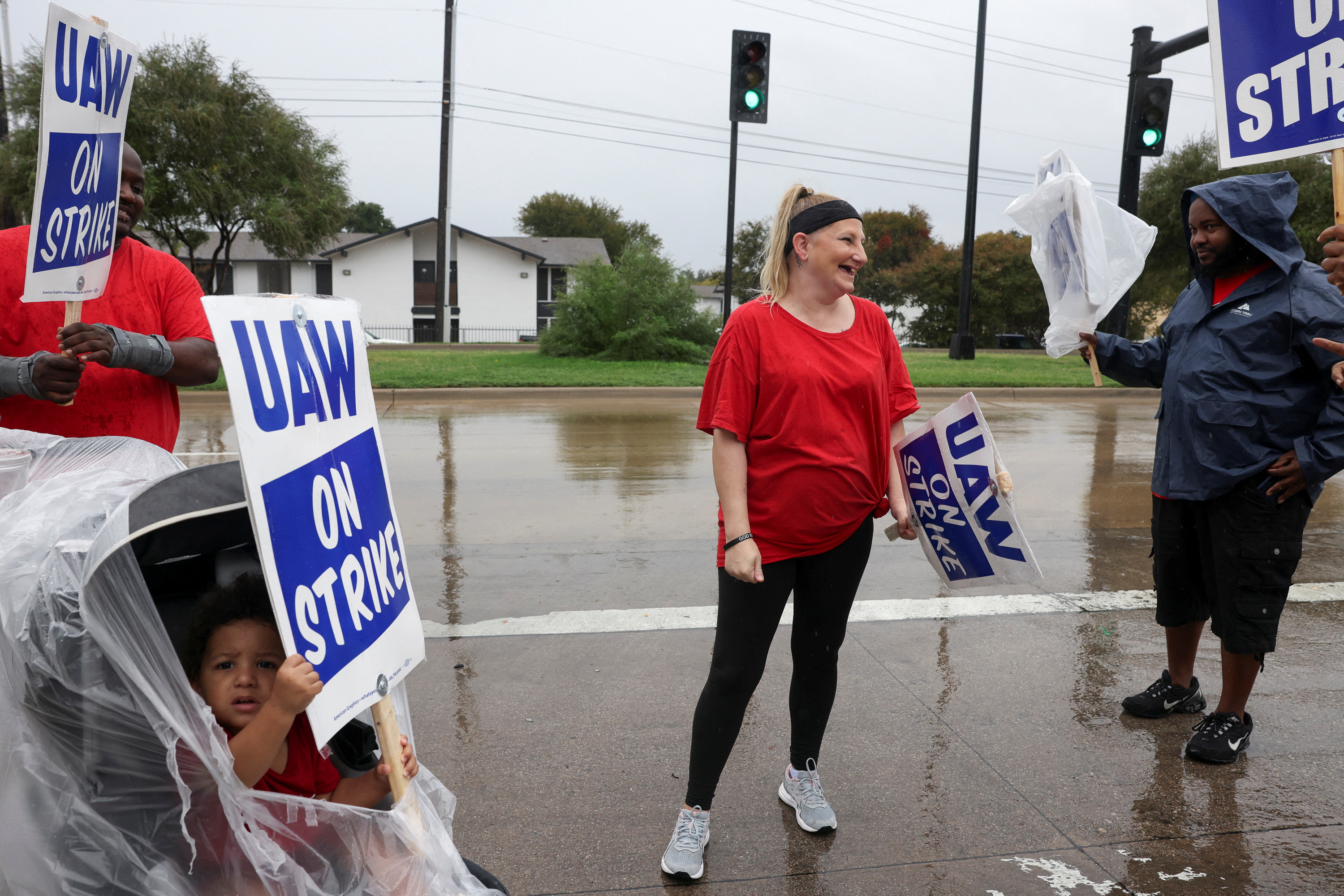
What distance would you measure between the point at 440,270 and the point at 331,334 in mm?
26191

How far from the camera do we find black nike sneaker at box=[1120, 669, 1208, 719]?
12.6 feet

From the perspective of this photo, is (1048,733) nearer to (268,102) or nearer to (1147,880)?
(1147,880)

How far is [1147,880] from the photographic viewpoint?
276 centimetres

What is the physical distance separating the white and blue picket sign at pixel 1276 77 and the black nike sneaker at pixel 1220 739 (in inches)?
73.8

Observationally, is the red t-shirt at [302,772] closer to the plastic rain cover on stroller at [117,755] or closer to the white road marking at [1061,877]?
the plastic rain cover on stroller at [117,755]

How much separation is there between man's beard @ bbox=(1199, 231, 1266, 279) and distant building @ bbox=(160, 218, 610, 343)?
4340 cm

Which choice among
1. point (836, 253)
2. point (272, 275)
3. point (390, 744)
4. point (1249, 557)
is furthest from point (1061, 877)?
point (272, 275)

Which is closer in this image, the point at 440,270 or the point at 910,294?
the point at 440,270

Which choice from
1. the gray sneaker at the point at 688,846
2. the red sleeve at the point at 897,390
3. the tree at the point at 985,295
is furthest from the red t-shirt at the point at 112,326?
the tree at the point at 985,295

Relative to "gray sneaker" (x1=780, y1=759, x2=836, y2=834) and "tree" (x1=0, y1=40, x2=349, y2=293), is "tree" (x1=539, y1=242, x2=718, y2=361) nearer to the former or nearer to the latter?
"tree" (x1=0, y1=40, x2=349, y2=293)

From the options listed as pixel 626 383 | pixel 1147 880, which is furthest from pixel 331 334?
Result: pixel 626 383

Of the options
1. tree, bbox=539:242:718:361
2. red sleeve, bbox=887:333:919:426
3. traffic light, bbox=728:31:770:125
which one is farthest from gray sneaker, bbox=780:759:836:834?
tree, bbox=539:242:718:361

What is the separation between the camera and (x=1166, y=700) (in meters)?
3.83

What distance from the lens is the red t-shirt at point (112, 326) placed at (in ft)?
9.01
